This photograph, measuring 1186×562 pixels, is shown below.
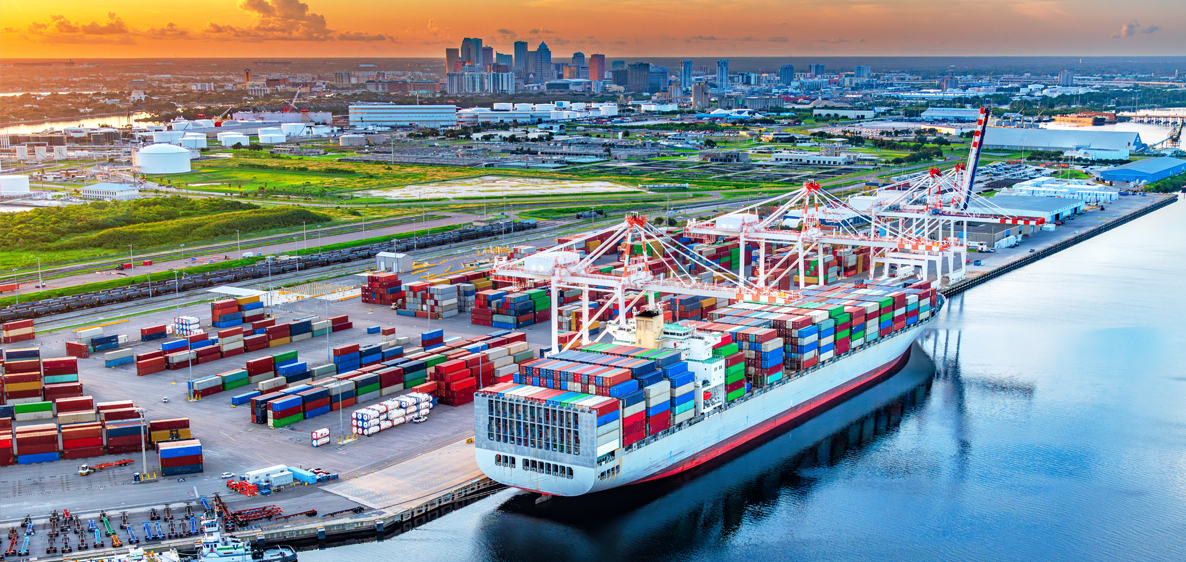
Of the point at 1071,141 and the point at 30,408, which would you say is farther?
the point at 1071,141

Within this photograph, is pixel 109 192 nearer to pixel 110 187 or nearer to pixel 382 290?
pixel 110 187

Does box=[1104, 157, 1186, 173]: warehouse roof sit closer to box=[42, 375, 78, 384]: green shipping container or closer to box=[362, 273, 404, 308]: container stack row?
box=[362, 273, 404, 308]: container stack row

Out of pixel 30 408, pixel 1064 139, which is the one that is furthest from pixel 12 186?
pixel 1064 139

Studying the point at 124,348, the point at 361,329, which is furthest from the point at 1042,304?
the point at 124,348

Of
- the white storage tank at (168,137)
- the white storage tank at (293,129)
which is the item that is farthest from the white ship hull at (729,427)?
the white storage tank at (293,129)

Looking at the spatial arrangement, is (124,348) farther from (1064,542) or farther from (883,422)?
(1064,542)

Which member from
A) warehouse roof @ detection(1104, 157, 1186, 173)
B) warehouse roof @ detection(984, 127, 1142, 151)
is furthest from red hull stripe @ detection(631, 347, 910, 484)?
warehouse roof @ detection(984, 127, 1142, 151)
